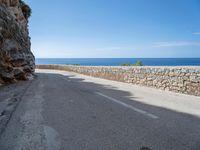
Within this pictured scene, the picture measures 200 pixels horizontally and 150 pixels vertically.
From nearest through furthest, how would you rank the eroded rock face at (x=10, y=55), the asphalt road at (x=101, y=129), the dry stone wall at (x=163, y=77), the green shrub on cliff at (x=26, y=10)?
the asphalt road at (x=101, y=129)
the dry stone wall at (x=163, y=77)
the eroded rock face at (x=10, y=55)
the green shrub on cliff at (x=26, y=10)

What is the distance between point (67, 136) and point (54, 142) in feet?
0.96

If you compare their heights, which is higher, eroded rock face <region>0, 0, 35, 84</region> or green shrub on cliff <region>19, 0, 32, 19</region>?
green shrub on cliff <region>19, 0, 32, 19</region>

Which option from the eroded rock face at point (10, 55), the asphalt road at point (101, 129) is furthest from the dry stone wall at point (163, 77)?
the eroded rock face at point (10, 55)

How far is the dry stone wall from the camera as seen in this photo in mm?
7828

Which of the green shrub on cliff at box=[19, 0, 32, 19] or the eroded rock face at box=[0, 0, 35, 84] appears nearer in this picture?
the eroded rock face at box=[0, 0, 35, 84]

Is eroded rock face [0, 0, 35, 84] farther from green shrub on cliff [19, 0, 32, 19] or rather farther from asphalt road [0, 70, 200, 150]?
green shrub on cliff [19, 0, 32, 19]

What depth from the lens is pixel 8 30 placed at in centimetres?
1241

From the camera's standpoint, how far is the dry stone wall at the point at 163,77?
7.83 m

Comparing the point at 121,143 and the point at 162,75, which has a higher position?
the point at 162,75

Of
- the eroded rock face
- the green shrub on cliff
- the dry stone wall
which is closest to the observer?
the dry stone wall

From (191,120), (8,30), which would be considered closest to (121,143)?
(191,120)

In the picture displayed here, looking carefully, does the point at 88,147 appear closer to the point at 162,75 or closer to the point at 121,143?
the point at 121,143

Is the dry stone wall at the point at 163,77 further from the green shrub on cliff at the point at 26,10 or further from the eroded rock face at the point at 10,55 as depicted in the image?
the green shrub on cliff at the point at 26,10

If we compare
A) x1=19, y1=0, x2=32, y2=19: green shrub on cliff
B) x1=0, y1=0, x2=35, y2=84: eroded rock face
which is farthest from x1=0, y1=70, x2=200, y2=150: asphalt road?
x1=19, y1=0, x2=32, y2=19: green shrub on cliff
